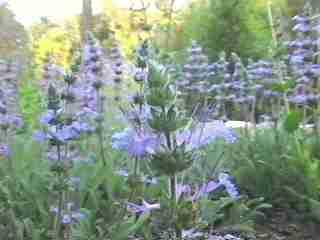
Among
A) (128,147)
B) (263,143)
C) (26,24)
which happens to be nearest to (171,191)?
Answer: (128,147)

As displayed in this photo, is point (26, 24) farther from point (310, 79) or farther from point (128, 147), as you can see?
point (128, 147)

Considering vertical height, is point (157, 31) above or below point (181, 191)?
above

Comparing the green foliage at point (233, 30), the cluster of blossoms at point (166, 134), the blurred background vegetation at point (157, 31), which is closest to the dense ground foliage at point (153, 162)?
the cluster of blossoms at point (166, 134)

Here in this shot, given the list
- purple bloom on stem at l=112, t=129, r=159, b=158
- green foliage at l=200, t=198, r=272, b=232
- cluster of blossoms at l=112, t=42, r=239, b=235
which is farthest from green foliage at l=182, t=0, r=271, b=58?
cluster of blossoms at l=112, t=42, r=239, b=235

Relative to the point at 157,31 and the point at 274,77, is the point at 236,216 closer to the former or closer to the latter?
the point at 274,77

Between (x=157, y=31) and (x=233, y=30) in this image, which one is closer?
(x=233, y=30)

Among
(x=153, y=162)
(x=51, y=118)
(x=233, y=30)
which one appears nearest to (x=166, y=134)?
(x=153, y=162)

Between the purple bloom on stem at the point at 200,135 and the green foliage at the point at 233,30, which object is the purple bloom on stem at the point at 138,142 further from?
the green foliage at the point at 233,30

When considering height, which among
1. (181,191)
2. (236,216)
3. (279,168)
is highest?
(181,191)

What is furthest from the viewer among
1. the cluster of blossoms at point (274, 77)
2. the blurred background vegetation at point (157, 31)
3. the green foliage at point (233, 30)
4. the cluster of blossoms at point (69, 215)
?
the green foliage at point (233, 30)

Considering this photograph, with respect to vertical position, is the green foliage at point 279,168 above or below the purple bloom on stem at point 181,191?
below

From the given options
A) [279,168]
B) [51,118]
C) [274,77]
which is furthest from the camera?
[274,77]

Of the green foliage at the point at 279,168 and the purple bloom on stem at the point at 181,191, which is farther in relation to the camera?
the green foliage at the point at 279,168

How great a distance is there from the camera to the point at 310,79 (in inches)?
176
